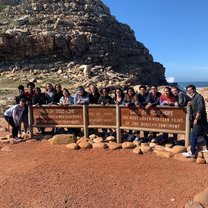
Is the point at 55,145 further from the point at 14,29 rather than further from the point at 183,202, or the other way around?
the point at 14,29

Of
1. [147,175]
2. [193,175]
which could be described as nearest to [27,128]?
[147,175]

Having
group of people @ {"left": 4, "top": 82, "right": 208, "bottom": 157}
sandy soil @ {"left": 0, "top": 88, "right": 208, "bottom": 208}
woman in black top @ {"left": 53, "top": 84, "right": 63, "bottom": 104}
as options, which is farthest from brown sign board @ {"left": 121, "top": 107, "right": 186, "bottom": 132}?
woman in black top @ {"left": 53, "top": 84, "right": 63, "bottom": 104}

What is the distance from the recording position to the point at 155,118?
9.45 meters

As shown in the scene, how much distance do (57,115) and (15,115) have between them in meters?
1.47

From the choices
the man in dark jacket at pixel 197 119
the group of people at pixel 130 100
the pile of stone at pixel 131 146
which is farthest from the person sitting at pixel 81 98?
the man in dark jacket at pixel 197 119

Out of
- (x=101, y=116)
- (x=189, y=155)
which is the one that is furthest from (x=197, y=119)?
(x=101, y=116)

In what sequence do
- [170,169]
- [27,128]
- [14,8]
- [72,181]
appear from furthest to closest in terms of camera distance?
[14,8], [27,128], [170,169], [72,181]

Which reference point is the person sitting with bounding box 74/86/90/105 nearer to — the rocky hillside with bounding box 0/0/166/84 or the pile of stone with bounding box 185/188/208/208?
the pile of stone with bounding box 185/188/208/208

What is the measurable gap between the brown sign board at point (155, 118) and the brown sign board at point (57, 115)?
1.58 meters

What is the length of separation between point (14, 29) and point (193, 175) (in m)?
51.5

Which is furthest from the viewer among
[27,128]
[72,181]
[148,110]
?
[27,128]

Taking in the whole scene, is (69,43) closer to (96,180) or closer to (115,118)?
(115,118)

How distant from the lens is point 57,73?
47.2m

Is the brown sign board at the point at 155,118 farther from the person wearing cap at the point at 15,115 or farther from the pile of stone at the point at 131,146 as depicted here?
the person wearing cap at the point at 15,115
